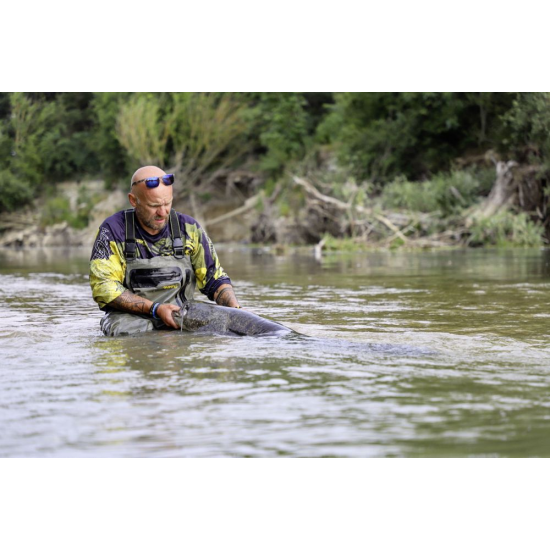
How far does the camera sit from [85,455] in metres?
3.45

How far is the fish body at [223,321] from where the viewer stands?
259 inches

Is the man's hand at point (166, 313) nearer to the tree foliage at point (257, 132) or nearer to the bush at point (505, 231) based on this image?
the bush at point (505, 231)

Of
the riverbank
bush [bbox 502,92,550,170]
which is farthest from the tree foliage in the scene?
the riverbank

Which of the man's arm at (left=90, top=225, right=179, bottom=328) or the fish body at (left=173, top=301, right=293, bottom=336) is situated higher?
the man's arm at (left=90, top=225, right=179, bottom=328)

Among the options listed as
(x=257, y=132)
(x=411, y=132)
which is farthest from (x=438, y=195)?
(x=257, y=132)

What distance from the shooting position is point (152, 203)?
671 centimetres

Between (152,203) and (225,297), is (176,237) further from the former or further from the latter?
(225,297)

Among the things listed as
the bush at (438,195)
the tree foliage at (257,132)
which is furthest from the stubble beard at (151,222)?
the tree foliage at (257,132)

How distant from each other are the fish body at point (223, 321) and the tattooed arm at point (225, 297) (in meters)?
0.23

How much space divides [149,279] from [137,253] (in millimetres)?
228

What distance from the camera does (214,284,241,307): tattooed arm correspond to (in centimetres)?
713

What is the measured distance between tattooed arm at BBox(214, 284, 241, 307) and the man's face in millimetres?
754

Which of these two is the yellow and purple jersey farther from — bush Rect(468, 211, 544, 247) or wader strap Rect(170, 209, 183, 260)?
bush Rect(468, 211, 544, 247)
